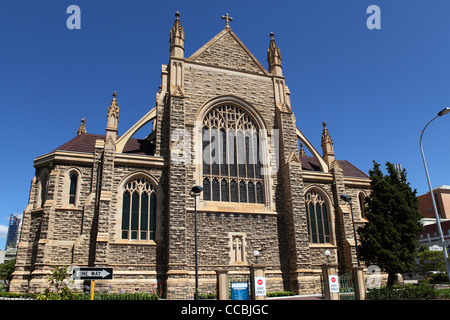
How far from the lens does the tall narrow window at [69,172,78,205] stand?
23.1m

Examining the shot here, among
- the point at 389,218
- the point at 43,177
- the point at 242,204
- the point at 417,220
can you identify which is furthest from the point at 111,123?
the point at 417,220

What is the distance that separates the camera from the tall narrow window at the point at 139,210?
22859 mm

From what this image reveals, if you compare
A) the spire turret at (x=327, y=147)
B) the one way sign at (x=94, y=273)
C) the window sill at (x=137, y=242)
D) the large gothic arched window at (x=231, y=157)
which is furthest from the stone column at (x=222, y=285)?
the spire turret at (x=327, y=147)

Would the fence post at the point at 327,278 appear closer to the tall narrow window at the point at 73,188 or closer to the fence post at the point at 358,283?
the fence post at the point at 358,283

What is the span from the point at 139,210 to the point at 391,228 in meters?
16.9

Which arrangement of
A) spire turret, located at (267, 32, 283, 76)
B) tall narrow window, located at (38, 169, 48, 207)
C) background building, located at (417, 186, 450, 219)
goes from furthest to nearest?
background building, located at (417, 186, 450, 219), spire turret, located at (267, 32, 283, 76), tall narrow window, located at (38, 169, 48, 207)

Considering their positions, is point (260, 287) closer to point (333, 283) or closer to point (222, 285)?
point (222, 285)

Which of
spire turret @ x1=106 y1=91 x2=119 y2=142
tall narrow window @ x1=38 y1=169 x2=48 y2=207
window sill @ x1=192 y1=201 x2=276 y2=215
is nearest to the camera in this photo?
tall narrow window @ x1=38 y1=169 x2=48 y2=207

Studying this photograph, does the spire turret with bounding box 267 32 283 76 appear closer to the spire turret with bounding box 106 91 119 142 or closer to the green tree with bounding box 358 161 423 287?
the green tree with bounding box 358 161 423 287

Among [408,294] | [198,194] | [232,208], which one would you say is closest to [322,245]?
[232,208]

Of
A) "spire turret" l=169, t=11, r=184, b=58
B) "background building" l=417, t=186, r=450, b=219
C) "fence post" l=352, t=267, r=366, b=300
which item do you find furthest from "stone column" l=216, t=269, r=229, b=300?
"background building" l=417, t=186, r=450, b=219

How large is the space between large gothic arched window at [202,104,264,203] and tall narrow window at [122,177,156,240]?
3800 millimetres

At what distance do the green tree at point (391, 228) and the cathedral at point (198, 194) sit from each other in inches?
121

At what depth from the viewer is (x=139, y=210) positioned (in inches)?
921
